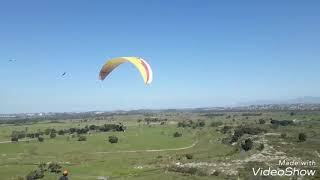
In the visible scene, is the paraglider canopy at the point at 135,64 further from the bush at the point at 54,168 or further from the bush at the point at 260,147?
the bush at the point at 260,147

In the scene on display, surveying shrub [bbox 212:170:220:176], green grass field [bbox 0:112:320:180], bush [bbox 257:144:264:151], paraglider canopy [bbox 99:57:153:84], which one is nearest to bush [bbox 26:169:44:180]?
green grass field [bbox 0:112:320:180]

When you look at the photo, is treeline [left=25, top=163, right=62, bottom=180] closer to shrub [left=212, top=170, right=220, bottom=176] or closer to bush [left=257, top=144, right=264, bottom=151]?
shrub [left=212, top=170, right=220, bottom=176]

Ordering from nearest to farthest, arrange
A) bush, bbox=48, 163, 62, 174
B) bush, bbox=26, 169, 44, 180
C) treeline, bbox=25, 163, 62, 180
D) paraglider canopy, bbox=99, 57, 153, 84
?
1. paraglider canopy, bbox=99, 57, 153, 84
2. bush, bbox=26, 169, 44, 180
3. treeline, bbox=25, 163, 62, 180
4. bush, bbox=48, 163, 62, 174

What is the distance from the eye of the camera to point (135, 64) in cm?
3052

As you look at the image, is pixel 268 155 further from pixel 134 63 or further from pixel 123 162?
pixel 134 63

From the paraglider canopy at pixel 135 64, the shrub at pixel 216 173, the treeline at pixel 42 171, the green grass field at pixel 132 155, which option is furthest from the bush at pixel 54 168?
the paraglider canopy at pixel 135 64

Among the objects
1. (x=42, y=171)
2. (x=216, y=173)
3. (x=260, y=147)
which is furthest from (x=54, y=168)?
(x=260, y=147)

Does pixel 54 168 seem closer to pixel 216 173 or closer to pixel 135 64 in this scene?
pixel 216 173

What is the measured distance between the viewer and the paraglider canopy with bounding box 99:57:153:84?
29.8 meters

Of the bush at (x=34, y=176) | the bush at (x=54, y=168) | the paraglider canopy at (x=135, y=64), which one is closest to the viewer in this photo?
the paraglider canopy at (x=135, y=64)

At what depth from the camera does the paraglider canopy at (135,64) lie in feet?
97.8

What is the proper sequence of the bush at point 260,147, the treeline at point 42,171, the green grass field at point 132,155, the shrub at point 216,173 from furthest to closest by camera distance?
the bush at point 260,147
the green grass field at point 132,155
the treeline at point 42,171
the shrub at point 216,173

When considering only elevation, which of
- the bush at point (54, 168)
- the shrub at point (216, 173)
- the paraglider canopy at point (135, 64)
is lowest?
the bush at point (54, 168)

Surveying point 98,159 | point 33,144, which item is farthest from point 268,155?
point 33,144
